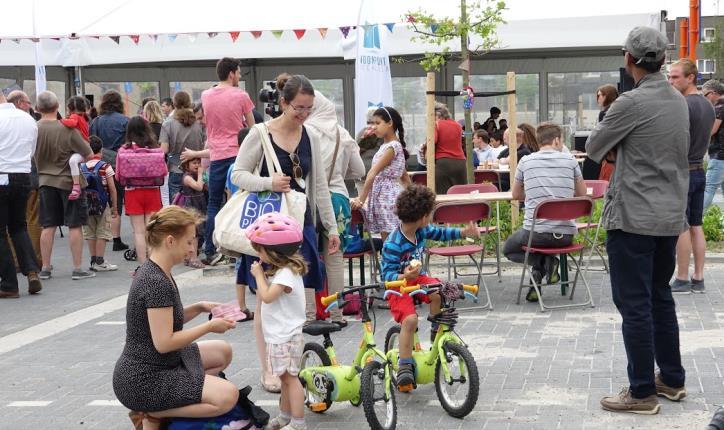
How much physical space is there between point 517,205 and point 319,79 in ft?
26.2

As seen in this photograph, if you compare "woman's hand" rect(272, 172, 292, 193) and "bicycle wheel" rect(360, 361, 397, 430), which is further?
"woman's hand" rect(272, 172, 292, 193)

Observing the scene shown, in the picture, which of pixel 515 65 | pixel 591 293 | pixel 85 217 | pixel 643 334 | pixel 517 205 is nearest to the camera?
pixel 643 334

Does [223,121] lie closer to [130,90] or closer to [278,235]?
[278,235]

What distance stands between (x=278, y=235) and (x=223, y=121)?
5.72 m

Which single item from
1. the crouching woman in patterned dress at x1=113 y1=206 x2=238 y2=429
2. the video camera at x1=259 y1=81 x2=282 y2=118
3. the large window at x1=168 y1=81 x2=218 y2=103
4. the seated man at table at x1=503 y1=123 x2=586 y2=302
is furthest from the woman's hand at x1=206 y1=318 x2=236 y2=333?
the large window at x1=168 y1=81 x2=218 y2=103

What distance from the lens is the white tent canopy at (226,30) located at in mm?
15453

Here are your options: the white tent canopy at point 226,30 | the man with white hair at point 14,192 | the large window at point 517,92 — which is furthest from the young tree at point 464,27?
the man with white hair at point 14,192

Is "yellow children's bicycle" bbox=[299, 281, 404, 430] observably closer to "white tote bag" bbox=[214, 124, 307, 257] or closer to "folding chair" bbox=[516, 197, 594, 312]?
"white tote bag" bbox=[214, 124, 307, 257]

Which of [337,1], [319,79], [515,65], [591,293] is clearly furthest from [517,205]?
[319,79]

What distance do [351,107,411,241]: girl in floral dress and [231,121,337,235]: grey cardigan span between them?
210 centimetres

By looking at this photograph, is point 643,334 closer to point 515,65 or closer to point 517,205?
point 517,205

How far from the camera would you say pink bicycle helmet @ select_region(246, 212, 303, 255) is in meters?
5.32

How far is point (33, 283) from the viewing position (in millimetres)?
10633

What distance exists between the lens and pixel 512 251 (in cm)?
917
